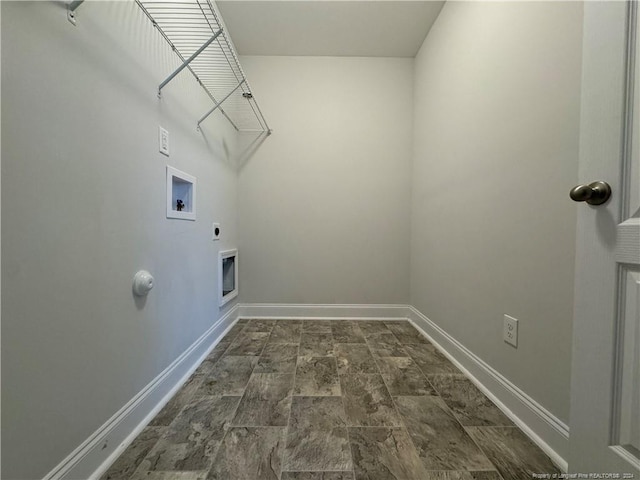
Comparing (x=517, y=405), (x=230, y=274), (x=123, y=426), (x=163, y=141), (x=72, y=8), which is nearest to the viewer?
(x=72, y=8)

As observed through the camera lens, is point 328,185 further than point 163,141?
Yes

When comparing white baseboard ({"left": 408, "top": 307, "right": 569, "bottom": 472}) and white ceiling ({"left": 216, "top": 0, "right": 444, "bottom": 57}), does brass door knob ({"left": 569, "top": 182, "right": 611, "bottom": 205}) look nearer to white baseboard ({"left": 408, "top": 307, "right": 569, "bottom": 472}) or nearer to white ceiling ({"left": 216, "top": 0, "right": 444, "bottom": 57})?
white baseboard ({"left": 408, "top": 307, "right": 569, "bottom": 472})

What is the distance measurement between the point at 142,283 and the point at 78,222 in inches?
12.8

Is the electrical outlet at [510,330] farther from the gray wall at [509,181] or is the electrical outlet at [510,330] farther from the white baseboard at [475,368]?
the white baseboard at [475,368]

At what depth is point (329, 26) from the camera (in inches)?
71.4

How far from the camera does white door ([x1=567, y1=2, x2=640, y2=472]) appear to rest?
1.57ft

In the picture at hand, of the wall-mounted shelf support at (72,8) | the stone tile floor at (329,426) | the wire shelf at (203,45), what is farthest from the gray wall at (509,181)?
the wall-mounted shelf support at (72,8)

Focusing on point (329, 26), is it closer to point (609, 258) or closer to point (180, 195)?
point (180, 195)

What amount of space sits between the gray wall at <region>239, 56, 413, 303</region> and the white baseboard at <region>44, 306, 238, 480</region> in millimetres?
1019

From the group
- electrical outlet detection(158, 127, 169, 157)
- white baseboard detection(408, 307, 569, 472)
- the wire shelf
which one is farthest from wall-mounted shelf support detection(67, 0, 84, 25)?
white baseboard detection(408, 307, 569, 472)

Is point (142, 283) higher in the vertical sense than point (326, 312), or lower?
higher

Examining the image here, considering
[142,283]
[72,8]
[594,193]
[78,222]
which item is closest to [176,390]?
[142,283]

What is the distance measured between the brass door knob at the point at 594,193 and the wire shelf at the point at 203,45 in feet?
4.39

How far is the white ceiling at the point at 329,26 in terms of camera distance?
1.66m
